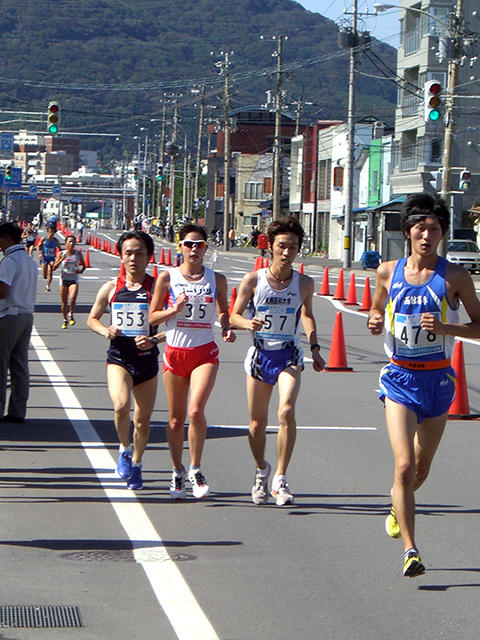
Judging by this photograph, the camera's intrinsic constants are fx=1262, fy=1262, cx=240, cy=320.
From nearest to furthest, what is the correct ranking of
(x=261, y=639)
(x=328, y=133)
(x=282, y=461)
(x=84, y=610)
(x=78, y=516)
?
(x=261, y=639), (x=84, y=610), (x=78, y=516), (x=282, y=461), (x=328, y=133)

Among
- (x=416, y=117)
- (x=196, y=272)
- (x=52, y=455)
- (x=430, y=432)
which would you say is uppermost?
(x=416, y=117)

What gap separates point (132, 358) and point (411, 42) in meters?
62.9

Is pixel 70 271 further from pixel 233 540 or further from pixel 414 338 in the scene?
pixel 414 338

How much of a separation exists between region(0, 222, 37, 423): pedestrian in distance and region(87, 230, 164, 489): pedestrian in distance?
9.88 ft

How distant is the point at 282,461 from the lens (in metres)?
8.65

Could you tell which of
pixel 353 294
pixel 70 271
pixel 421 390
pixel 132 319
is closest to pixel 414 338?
pixel 421 390

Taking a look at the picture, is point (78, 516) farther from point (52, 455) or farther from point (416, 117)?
point (416, 117)

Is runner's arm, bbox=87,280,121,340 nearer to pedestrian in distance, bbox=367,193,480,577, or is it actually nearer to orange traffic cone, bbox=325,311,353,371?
pedestrian in distance, bbox=367,193,480,577

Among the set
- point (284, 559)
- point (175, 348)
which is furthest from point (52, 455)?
point (284, 559)

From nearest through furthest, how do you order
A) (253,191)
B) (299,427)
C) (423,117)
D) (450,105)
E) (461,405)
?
(299,427), (461,405), (450,105), (423,117), (253,191)

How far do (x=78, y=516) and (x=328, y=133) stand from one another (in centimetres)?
8253

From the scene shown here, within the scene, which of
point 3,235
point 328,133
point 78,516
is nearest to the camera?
point 78,516

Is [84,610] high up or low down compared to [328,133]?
down

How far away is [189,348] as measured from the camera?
882 centimetres
